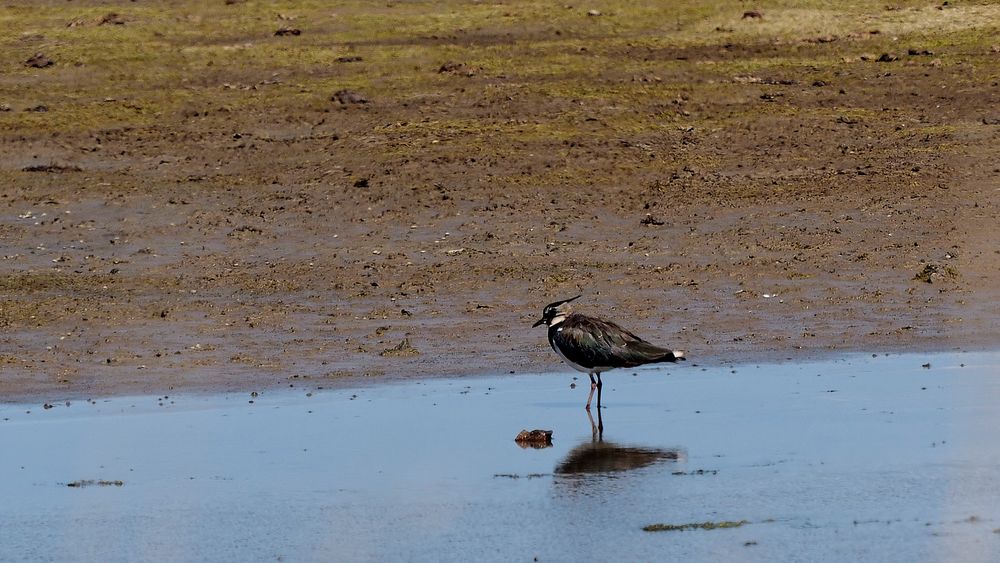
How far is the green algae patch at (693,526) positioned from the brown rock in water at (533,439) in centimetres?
182

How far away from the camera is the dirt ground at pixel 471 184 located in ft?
42.8

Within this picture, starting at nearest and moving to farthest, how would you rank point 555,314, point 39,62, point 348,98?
point 555,314 < point 348,98 < point 39,62

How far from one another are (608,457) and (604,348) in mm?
1586

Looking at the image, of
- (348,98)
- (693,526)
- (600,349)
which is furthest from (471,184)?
(693,526)

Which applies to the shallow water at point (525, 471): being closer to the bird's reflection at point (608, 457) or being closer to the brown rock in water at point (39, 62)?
the bird's reflection at point (608, 457)

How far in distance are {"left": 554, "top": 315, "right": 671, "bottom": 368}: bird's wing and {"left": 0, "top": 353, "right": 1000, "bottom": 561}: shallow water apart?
11.7 inches

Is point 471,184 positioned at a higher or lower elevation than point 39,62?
lower

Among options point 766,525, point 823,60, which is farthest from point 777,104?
point 766,525

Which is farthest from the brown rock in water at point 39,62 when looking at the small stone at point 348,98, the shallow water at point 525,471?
the shallow water at point 525,471

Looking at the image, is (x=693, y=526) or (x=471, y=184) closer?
(x=693, y=526)

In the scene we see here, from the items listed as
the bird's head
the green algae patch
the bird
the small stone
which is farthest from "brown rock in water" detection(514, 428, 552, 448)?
the small stone

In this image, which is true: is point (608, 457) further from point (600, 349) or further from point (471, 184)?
point (471, 184)

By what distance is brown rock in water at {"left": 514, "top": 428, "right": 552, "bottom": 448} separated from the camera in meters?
9.20

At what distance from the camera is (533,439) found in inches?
363
